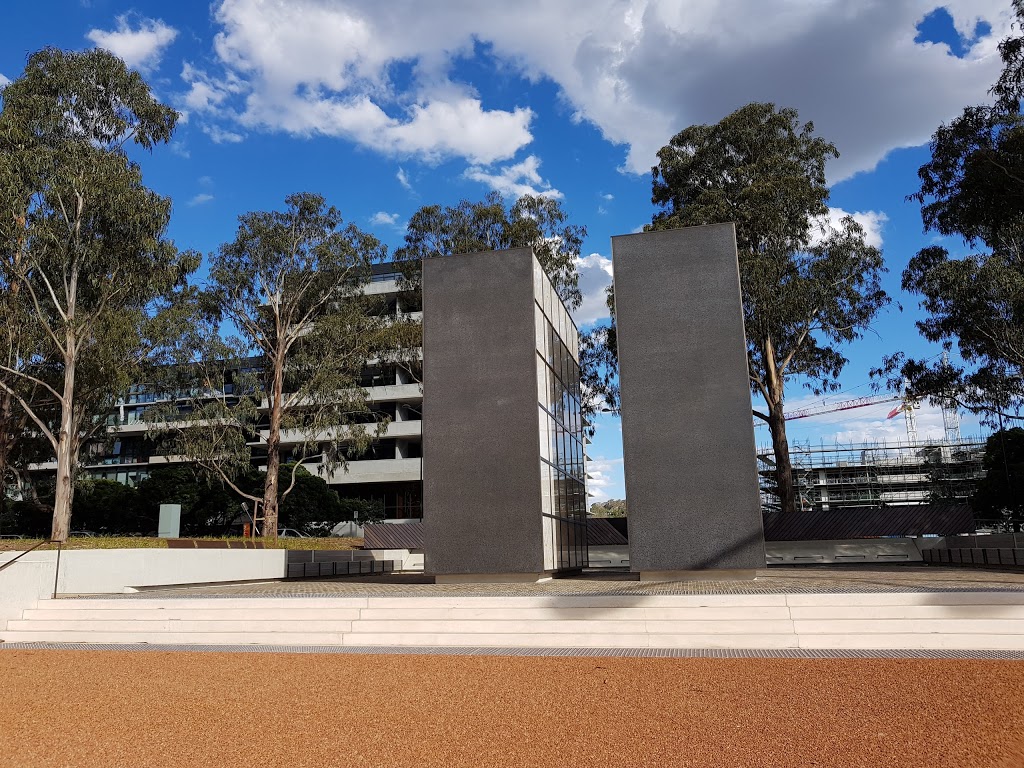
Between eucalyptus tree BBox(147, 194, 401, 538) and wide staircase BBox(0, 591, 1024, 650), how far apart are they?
1579 cm

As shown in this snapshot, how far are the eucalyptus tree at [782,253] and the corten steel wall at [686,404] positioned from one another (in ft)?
45.2

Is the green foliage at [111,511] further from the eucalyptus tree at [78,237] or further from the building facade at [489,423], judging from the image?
the building facade at [489,423]

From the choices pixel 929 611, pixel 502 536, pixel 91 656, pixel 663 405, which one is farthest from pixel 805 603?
pixel 91 656

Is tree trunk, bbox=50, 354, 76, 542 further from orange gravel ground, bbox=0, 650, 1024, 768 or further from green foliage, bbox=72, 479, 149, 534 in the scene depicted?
green foliage, bbox=72, 479, 149, 534

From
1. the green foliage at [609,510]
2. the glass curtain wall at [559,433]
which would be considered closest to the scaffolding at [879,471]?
the green foliage at [609,510]

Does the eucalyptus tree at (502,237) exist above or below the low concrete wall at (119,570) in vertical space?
above

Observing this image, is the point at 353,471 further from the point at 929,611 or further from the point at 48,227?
the point at 929,611

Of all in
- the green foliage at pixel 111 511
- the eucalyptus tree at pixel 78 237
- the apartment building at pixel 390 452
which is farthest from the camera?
the apartment building at pixel 390 452

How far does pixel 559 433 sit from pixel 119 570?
28.7ft

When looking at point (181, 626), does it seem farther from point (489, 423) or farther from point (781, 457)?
point (781, 457)

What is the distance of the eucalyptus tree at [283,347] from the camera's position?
26.5 meters

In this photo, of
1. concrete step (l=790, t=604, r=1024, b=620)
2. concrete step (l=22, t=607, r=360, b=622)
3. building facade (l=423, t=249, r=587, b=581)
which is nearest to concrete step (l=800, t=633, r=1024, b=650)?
concrete step (l=790, t=604, r=1024, b=620)

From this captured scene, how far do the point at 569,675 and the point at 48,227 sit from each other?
20.0m

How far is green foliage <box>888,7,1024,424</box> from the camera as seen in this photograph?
20.8 meters
